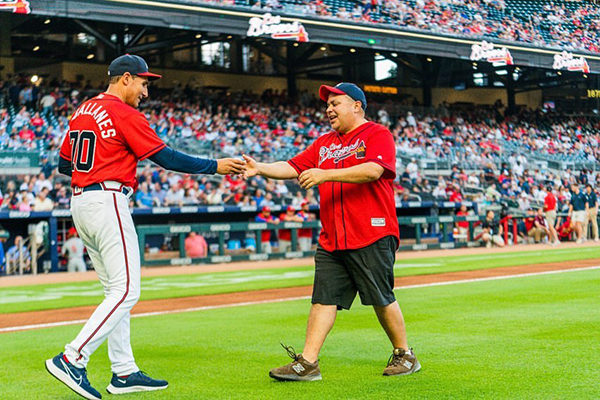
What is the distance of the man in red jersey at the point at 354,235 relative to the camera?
5.43 metres

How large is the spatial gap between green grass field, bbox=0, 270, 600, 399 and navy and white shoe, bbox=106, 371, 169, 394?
115mm

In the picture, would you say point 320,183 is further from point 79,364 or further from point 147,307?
point 147,307

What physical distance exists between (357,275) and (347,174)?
703 millimetres

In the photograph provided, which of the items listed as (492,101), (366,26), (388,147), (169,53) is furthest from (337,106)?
(492,101)

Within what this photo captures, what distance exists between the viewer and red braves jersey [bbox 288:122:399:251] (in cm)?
552

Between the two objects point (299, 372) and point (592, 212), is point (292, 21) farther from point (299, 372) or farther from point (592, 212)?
point (299, 372)

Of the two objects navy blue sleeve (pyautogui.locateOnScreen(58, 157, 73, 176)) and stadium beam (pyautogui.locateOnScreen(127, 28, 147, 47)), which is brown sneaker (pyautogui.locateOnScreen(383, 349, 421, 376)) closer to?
navy blue sleeve (pyautogui.locateOnScreen(58, 157, 73, 176))

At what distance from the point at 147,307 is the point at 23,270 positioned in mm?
9495

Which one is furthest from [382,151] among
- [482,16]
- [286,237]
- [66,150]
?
[482,16]

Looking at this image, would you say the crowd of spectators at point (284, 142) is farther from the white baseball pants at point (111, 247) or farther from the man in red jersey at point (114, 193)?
the white baseball pants at point (111, 247)

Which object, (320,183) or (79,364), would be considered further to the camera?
(320,183)

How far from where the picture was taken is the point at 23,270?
63.9 feet

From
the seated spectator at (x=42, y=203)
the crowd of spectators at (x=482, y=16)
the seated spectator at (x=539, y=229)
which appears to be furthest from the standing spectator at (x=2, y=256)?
Answer: the seated spectator at (x=539, y=229)

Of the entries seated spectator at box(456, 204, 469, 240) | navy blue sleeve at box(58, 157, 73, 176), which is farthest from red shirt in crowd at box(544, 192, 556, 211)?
navy blue sleeve at box(58, 157, 73, 176)
